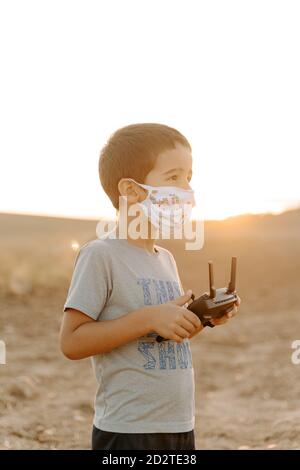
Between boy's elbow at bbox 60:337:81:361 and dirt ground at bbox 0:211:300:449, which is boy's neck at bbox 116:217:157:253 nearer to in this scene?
boy's elbow at bbox 60:337:81:361

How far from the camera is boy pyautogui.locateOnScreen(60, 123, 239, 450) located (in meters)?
2.60

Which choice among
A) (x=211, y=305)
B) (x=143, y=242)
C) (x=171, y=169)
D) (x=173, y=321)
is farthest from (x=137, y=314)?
(x=171, y=169)

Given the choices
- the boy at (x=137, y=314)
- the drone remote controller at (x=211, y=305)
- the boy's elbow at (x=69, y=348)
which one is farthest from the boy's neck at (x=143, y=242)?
the boy's elbow at (x=69, y=348)

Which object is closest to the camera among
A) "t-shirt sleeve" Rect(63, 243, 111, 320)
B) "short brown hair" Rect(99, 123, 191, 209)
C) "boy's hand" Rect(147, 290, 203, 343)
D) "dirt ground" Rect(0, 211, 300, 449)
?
"boy's hand" Rect(147, 290, 203, 343)

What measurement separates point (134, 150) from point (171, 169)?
5.7 inches

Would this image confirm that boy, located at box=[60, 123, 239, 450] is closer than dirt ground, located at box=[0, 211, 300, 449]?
Yes

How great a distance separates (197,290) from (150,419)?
9486 millimetres

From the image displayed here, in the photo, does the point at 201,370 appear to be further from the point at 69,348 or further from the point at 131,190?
the point at 69,348

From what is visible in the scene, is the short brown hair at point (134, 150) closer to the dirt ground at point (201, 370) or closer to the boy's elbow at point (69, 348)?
the boy's elbow at point (69, 348)

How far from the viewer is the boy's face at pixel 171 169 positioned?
9.21 ft

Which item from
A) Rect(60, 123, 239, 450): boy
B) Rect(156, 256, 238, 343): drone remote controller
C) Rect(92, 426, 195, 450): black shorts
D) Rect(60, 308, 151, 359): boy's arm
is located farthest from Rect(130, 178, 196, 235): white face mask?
Rect(92, 426, 195, 450): black shorts

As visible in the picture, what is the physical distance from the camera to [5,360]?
7379 millimetres

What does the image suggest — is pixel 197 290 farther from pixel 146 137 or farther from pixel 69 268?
pixel 146 137

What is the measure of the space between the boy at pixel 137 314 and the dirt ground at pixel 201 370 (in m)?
2.44
